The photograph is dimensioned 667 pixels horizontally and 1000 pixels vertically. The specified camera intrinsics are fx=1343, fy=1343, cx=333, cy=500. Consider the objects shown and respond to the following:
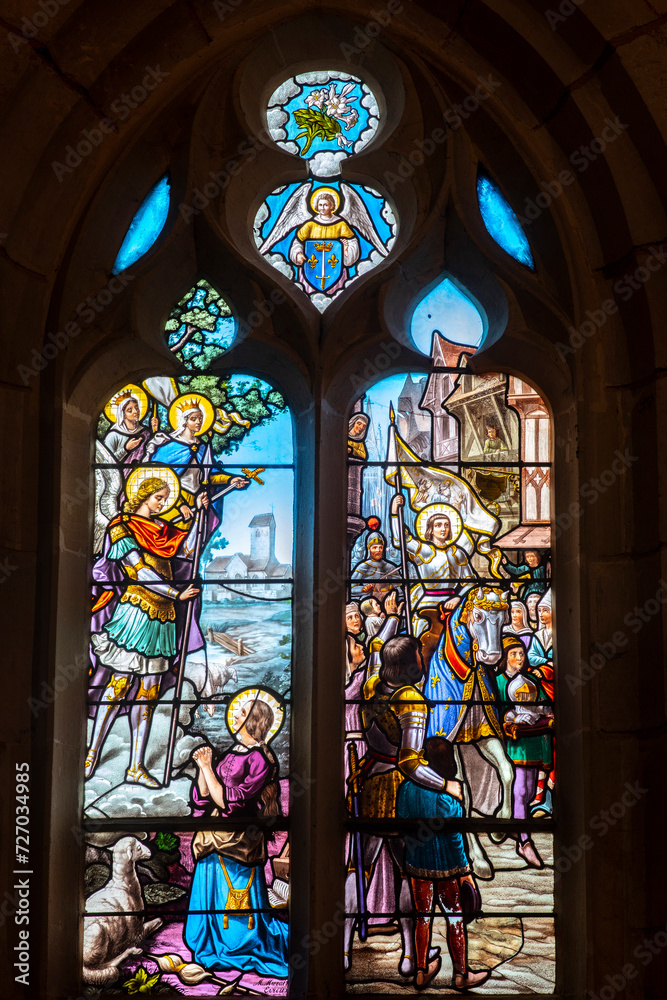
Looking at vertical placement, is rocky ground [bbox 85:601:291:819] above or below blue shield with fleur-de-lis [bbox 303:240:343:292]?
below

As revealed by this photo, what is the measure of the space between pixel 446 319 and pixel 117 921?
257cm

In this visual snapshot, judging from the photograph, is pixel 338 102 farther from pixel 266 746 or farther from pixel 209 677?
pixel 266 746

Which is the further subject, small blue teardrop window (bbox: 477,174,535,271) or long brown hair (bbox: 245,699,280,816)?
small blue teardrop window (bbox: 477,174,535,271)

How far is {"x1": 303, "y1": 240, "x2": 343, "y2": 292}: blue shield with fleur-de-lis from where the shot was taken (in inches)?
209

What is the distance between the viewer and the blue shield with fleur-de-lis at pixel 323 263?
5312mm

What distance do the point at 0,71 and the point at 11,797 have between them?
2.48 meters

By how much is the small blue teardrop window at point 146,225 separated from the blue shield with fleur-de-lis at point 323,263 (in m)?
0.59

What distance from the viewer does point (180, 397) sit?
5234 mm

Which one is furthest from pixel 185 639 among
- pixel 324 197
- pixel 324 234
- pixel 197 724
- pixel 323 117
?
pixel 323 117

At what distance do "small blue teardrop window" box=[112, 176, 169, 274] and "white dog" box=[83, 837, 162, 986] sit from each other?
219cm

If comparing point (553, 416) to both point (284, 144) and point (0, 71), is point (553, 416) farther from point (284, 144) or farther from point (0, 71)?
point (0, 71)

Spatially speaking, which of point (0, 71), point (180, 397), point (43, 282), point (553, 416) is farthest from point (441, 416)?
point (0, 71)

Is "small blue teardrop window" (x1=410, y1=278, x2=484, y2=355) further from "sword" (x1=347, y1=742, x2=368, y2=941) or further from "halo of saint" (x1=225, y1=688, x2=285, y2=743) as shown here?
"sword" (x1=347, y1=742, x2=368, y2=941)

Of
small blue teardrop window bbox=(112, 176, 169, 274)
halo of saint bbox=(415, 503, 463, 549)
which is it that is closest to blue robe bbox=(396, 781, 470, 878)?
A: halo of saint bbox=(415, 503, 463, 549)
